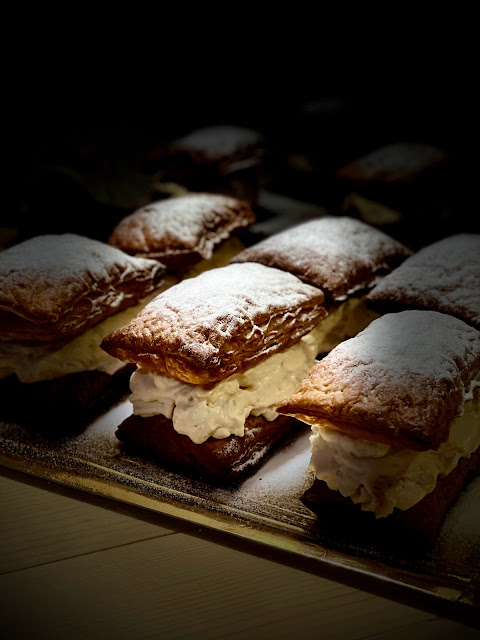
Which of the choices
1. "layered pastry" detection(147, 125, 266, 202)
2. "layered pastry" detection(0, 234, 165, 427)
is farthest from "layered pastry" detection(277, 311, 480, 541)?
"layered pastry" detection(147, 125, 266, 202)

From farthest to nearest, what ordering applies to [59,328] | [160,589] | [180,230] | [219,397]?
[180,230] → [59,328] → [219,397] → [160,589]

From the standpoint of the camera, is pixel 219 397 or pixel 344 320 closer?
pixel 219 397

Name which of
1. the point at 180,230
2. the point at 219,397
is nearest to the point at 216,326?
the point at 219,397

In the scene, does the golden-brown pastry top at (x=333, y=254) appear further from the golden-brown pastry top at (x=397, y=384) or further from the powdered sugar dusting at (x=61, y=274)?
the golden-brown pastry top at (x=397, y=384)

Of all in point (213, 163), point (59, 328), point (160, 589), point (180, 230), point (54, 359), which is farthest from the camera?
point (213, 163)

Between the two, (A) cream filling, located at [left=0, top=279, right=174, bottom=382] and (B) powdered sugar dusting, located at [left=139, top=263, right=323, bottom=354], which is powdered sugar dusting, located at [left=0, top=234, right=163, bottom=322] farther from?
(B) powdered sugar dusting, located at [left=139, top=263, right=323, bottom=354]

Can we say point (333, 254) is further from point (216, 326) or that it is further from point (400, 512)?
point (400, 512)
